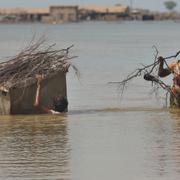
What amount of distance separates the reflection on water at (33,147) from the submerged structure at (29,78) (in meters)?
0.38

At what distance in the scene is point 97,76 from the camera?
112 ft

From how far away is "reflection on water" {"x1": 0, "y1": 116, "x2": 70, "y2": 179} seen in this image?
41.8ft

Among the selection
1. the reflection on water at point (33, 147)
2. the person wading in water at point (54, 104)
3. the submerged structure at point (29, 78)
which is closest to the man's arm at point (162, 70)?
the submerged structure at point (29, 78)

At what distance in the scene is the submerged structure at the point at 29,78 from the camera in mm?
18828

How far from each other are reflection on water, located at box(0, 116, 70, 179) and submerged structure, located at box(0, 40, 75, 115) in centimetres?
38

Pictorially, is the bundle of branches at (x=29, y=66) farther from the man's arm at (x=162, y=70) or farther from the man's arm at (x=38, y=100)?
the man's arm at (x=162, y=70)

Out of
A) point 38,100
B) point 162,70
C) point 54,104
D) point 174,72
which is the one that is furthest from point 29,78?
point 174,72

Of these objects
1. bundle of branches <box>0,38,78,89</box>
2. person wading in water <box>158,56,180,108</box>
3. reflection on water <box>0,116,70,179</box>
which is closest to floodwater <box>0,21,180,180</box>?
reflection on water <box>0,116,70,179</box>

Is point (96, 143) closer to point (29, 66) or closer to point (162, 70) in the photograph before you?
point (29, 66)

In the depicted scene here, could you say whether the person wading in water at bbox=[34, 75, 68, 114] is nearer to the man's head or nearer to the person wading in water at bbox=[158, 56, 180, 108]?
the man's head

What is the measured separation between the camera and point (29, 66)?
19031 millimetres

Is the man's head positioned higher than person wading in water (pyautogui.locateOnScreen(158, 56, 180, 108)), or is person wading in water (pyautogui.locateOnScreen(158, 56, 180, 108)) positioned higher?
person wading in water (pyautogui.locateOnScreen(158, 56, 180, 108))

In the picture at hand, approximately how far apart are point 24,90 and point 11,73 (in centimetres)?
42

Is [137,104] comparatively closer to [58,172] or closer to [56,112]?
[56,112]
